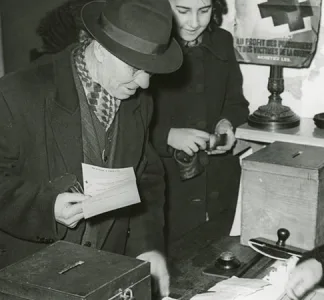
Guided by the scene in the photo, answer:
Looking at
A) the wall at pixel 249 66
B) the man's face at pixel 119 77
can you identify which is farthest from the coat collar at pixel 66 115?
the wall at pixel 249 66

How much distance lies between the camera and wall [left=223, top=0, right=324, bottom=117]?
296 cm

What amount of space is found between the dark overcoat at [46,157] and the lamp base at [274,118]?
2.75 feet

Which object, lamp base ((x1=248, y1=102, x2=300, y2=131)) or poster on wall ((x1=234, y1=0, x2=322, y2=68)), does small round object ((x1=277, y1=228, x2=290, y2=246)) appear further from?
poster on wall ((x1=234, y1=0, x2=322, y2=68))

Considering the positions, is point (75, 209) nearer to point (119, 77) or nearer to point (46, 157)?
point (46, 157)

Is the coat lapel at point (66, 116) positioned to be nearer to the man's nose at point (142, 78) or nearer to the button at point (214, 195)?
the man's nose at point (142, 78)

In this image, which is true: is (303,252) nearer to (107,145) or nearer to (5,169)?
(107,145)

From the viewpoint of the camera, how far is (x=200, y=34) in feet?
9.08

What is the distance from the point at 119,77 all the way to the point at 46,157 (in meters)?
0.36

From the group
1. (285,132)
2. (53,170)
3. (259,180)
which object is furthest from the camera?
(285,132)

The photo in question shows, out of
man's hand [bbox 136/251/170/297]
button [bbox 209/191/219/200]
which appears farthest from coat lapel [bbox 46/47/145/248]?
button [bbox 209/191/219/200]

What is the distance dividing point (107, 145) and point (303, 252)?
754 mm

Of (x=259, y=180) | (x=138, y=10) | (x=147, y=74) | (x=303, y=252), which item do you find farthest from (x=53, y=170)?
(x=303, y=252)

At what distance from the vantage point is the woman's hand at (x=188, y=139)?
2621 mm

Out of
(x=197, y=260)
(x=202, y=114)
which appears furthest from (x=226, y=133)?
(x=197, y=260)
